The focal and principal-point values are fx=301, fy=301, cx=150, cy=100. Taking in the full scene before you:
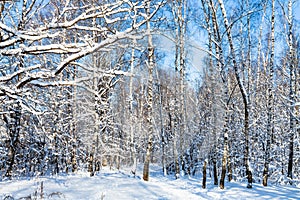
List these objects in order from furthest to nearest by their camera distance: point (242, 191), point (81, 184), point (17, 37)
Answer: point (242, 191)
point (81, 184)
point (17, 37)

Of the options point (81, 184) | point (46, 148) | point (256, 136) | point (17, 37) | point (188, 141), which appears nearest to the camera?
point (17, 37)

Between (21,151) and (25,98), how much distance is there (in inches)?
386

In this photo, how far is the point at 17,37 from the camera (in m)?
4.11

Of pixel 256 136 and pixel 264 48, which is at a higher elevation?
pixel 264 48

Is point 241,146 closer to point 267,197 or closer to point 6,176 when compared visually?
point 267,197

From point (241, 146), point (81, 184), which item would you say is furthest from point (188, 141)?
point (81, 184)

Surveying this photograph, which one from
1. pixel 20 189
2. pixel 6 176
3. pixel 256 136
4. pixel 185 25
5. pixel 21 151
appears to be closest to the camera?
pixel 20 189

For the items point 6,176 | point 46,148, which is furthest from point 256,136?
point 6,176

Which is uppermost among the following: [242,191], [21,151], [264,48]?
[264,48]

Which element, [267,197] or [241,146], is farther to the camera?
[241,146]

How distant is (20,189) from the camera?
736cm

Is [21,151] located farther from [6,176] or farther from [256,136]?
[256,136]

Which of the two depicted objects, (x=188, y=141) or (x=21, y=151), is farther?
(x=188, y=141)

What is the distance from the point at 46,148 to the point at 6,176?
11.5 ft
